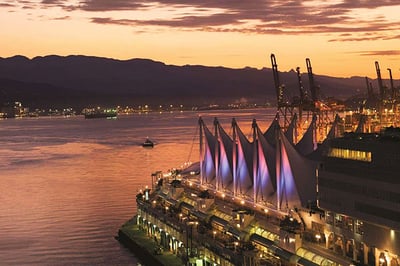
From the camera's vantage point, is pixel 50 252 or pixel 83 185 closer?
pixel 50 252

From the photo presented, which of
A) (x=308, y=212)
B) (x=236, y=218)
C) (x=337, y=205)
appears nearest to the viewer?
(x=337, y=205)

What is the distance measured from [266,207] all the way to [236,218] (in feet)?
5.86

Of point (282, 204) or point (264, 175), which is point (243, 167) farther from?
point (282, 204)

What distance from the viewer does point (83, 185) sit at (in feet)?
139

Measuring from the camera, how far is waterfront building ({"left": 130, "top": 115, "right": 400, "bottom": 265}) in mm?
14789

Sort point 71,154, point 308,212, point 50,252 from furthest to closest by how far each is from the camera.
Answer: point 71,154
point 50,252
point 308,212

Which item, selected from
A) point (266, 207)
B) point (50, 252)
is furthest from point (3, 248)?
point (266, 207)

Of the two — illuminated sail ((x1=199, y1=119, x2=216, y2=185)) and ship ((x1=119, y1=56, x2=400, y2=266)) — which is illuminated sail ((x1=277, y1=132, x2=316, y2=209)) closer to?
ship ((x1=119, y1=56, x2=400, y2=266))

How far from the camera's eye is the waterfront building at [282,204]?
48.5 ft

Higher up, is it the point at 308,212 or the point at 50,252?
the point at 308,212

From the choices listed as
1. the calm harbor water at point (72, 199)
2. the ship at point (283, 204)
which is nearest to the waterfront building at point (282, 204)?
the ship at point (283, 204)

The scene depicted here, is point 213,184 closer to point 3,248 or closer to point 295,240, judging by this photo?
point 3,248

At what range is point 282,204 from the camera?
21531 millimetres

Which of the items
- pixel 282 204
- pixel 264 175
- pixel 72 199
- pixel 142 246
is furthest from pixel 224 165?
pixel 72 199
